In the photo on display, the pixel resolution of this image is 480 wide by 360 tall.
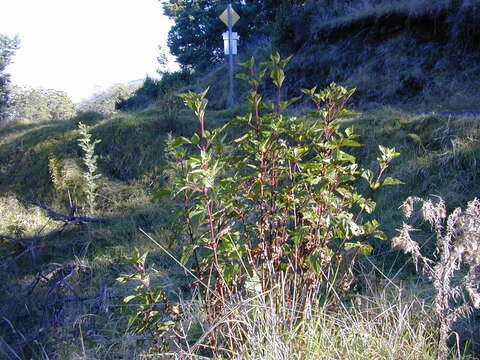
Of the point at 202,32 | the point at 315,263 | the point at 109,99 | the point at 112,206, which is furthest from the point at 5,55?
the point at 315,263

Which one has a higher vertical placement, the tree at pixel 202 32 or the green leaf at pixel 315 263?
the tree at pixel 202 32

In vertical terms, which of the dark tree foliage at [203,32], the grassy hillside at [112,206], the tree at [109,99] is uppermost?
the dark tree foliage at [203,32]

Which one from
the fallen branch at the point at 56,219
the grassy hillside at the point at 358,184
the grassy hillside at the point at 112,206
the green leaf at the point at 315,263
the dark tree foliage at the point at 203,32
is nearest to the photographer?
the green leaf at the point at 315,263

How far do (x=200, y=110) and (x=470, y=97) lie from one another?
5.62 metres

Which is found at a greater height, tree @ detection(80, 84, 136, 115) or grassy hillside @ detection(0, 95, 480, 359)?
tree @ detection(80, 84, 136, 115)

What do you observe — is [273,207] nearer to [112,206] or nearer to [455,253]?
[455,253]

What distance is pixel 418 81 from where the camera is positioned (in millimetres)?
7336

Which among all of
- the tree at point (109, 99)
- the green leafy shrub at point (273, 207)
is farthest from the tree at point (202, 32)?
the green leafy shrub at point (273, 207)

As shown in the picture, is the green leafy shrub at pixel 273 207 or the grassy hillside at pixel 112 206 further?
the grassy hillside at pixel 112 206

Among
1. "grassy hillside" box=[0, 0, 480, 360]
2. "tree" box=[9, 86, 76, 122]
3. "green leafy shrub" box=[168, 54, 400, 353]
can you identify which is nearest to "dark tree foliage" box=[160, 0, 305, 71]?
"tree" box=[9, 86, 76, 122]

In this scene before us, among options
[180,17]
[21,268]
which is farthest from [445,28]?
[180,17]

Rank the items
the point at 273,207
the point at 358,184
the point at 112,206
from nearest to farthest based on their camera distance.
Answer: the point at 273,207 < the point at 358,184 < the point at 112,206

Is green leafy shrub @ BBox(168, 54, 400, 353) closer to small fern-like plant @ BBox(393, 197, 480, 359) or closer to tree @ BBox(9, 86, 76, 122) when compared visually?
small fern-like plant @ BBox(393, 197, 480, 359)

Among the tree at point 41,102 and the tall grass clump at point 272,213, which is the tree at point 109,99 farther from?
the tall grass clump at point 272,213
